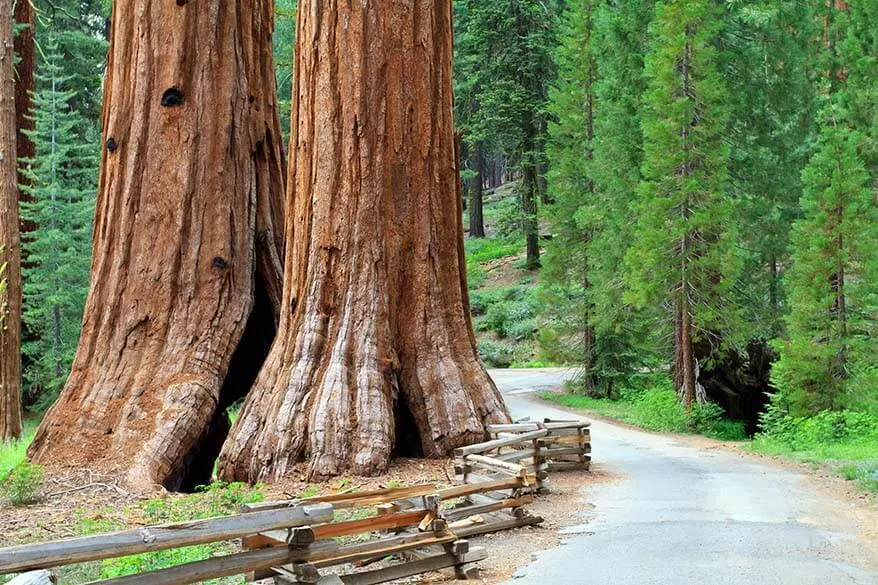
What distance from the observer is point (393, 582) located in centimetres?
737

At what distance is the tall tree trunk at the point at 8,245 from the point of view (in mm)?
15883

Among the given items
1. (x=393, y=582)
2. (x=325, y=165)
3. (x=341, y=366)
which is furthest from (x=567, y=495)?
(x=325, y=165)

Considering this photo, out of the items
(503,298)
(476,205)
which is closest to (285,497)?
(503,298)

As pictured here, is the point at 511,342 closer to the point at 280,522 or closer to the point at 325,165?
the point at 325,165

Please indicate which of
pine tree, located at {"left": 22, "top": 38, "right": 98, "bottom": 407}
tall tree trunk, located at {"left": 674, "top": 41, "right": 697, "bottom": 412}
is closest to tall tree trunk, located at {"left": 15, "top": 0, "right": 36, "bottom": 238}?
pine tree, located at {"left": 22, "top": 38, "right": 98, "bottom": 407}

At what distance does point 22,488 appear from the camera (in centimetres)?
945

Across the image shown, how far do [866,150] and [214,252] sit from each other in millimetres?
21185

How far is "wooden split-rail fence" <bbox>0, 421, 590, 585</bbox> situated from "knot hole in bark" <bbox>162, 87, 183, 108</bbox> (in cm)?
644

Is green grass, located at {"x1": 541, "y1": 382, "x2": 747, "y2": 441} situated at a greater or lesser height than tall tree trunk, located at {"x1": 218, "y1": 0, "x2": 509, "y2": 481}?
lesser

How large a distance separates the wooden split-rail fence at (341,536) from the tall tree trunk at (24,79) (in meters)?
18.7

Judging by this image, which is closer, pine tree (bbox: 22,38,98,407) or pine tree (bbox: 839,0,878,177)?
pine tree (bbox: 22,38,98,407)

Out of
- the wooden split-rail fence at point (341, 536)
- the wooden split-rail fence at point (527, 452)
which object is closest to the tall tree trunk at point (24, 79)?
the wooden split-rail fence at point (527, 452)

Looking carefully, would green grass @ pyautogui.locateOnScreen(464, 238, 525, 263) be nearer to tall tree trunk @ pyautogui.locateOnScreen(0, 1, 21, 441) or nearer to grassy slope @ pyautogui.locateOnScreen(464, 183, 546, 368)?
grassy slope @ pyautogui.locateOnScreen(464, 183, 546, 368)

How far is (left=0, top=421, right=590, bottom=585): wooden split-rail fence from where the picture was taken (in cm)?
539
